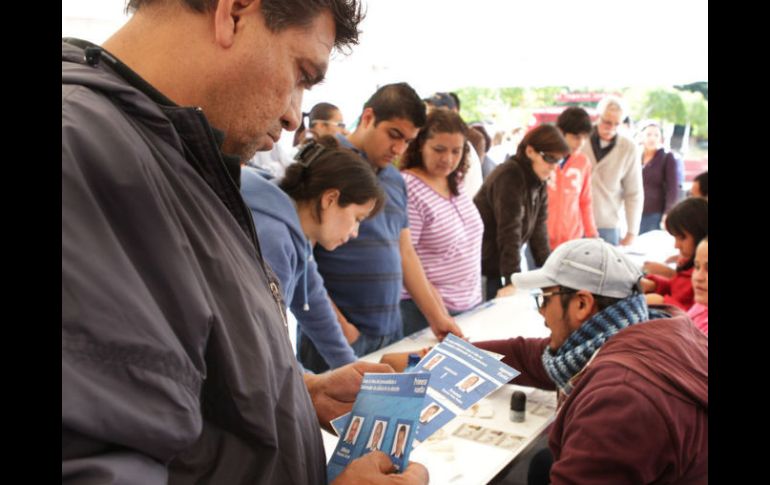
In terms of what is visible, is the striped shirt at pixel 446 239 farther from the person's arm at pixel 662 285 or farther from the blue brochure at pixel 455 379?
the blue brochure at pixel 455 379

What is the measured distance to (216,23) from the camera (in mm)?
809

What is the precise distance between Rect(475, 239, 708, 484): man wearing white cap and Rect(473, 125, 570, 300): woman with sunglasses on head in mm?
1796

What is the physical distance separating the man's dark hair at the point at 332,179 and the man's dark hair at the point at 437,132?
1.01 metres

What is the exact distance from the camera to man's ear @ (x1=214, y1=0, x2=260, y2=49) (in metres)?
0.81

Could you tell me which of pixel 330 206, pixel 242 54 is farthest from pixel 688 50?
pixel 242 54

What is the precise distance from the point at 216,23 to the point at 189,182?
209 millimetres

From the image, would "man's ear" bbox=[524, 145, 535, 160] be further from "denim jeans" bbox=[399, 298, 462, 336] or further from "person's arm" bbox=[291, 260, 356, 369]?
"person's arm" bbox=[291, 260, 356, 369]

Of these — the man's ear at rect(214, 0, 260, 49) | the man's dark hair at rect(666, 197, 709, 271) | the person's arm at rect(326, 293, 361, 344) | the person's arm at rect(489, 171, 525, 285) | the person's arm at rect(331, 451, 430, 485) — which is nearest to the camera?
the man's ear at rect(214, 0, 260, 49)

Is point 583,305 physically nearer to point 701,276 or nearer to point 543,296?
point 543,296

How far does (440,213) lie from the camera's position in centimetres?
316

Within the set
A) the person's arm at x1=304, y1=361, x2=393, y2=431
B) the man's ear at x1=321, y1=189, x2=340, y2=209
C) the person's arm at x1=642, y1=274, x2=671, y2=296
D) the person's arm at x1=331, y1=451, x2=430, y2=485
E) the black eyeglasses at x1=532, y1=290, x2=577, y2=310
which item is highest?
the man's ear at x1=321, y1=189, x2=340, y2=209

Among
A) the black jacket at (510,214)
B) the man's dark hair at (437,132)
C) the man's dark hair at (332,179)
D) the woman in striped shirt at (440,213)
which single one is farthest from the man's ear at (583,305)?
the black jacket at (510,214)

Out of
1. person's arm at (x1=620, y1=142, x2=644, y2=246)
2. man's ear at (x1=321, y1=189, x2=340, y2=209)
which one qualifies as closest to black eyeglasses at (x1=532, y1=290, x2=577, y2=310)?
man's ear at (x1=321, y1=189, x2=340, y2=209)
